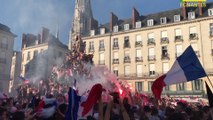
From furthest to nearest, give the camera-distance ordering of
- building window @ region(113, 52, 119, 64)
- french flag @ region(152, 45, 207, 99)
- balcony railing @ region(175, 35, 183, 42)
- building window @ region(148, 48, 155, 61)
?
building window @ region(113, 52, 119, 64) → building window @ region(148, 48, 155, 61) → balcony railing @ region(175, 35, 183, 42) → french flag @ region(152, 45, 207, 99)


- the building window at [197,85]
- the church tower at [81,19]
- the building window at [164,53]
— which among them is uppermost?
the church tower at [81,19]

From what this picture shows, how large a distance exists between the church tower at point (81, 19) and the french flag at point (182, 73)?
5540 centimetres

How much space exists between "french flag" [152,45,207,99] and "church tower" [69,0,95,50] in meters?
55.4

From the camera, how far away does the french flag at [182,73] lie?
6645 millimetres

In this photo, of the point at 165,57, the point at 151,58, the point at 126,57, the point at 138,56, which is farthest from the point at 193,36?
the point at 126,57

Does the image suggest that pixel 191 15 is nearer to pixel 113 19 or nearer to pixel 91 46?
pixel 113 19

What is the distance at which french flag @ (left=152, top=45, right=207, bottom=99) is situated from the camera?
21.8 ft

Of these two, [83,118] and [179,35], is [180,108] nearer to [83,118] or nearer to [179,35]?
[83,118]

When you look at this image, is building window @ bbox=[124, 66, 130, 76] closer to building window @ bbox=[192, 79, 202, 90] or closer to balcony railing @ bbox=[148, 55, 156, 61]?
balcony railing @ bbox=[148, 55, 156, 61]

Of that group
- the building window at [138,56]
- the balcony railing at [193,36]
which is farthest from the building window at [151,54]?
the balcony railing at [193,36]

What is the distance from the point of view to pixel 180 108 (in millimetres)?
7145

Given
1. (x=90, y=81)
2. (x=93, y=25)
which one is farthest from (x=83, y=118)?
(x=93, y=25)

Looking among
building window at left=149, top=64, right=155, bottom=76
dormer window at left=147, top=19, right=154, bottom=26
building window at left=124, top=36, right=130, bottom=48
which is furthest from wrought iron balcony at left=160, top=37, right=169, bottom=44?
building window at left=124, top=36, right=130, bottom=48

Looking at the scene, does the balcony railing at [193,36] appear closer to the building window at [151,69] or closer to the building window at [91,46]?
the building window at [151,69]
